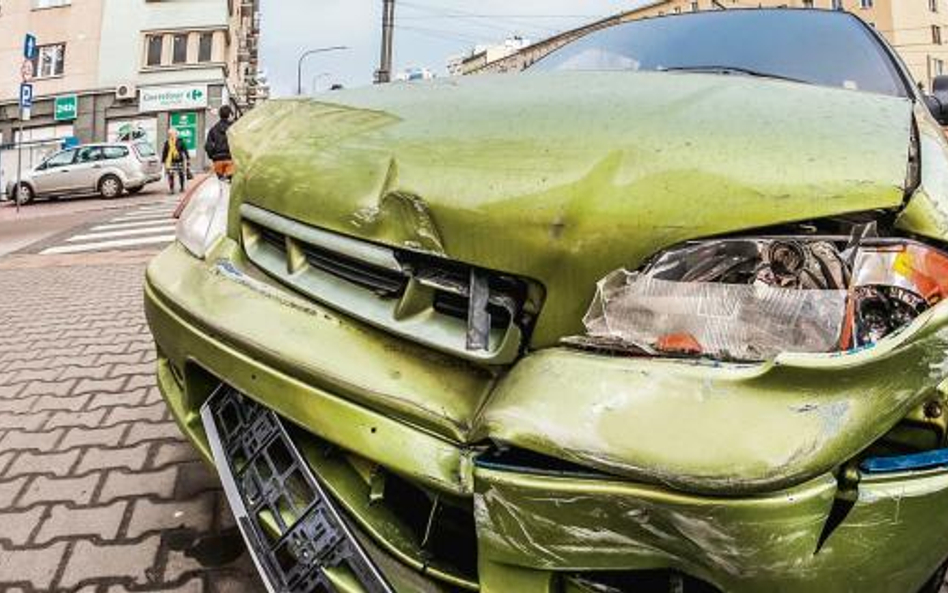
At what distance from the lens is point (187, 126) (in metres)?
32.3

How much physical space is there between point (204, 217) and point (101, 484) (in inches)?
42.0

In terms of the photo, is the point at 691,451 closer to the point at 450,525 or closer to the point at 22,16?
the point at 450,525

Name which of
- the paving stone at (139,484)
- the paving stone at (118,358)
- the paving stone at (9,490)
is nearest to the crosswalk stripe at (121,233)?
the paving stone at (118,358)

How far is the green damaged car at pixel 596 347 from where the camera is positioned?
105 centimetres

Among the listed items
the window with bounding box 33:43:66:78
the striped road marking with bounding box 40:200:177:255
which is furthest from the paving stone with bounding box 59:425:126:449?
the window with bounding box 33:43:66:78

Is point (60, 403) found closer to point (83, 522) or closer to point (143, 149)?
point (83, 522)

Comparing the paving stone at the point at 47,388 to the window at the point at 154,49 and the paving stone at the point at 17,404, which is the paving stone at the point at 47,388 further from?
the window at the point at 154,49

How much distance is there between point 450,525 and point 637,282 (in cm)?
54

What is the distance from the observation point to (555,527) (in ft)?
3.71

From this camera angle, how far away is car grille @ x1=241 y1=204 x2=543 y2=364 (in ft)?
4.44

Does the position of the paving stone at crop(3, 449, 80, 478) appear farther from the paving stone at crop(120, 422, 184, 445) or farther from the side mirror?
the side mirror

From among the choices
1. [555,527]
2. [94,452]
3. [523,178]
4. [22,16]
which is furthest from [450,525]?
[22,16]

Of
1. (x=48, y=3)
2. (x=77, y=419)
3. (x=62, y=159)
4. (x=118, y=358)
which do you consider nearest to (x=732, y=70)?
(x=77, y=419)

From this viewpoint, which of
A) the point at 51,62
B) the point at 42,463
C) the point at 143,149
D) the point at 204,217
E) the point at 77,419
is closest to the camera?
the point at 204,217
